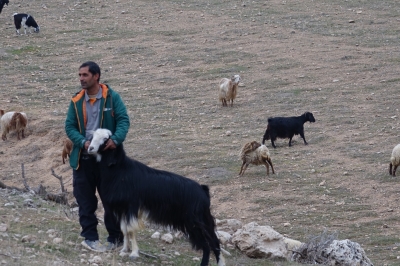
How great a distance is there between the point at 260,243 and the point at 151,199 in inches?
59.4

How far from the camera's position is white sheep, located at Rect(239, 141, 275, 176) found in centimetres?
1161

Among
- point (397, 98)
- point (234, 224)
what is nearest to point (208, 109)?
point (397, 98)

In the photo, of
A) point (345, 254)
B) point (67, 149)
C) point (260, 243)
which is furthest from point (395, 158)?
point (67, 149)

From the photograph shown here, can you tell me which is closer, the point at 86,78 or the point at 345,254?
the point at 86,78

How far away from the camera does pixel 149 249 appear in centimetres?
703

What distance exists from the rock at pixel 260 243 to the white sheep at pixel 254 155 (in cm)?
413

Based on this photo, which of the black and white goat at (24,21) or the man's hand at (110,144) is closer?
the man's hand at (110,144)

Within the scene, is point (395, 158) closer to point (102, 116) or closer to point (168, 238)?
point (168, 238)

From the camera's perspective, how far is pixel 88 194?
6.55 meters

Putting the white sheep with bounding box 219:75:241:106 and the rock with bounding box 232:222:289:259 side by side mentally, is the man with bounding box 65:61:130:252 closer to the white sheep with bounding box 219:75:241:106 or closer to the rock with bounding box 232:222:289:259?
the rock with bounding box 232:222:289:259

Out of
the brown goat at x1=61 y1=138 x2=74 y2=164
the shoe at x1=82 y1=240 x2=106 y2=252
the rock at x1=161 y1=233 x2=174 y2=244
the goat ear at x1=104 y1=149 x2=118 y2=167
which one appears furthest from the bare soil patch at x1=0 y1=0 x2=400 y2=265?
the goat ear at x1=104 y1=149 x2=118 y2=167

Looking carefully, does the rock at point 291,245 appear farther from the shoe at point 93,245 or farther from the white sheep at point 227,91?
the white sheep at point 227,91

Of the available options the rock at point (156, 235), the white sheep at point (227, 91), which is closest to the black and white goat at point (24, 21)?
the white sheep at point (227, 91)

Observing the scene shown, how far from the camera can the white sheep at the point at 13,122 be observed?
1512cm
